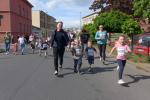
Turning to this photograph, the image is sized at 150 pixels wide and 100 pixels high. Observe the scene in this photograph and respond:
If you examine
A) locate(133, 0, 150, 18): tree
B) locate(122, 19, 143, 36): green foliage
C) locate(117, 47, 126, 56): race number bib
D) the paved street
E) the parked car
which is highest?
locate(133, 0, 150, 18): tree

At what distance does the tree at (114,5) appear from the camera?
2719 inches

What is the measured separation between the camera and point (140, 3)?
4328 centimetres

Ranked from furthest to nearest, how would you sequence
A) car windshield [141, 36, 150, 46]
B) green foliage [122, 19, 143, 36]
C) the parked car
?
1. green foliage [122, 19, 143, 36]
2. car windshield [141, 36, 150, 46]
3. the parked car

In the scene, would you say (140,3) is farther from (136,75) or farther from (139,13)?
(136,75)

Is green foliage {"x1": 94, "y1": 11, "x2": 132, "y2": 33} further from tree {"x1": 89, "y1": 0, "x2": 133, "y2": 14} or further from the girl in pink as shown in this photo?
the girl in pink

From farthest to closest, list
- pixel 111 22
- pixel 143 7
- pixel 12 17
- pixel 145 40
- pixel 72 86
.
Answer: pixel 12 17 < pixel 111 22 < pixel 143 7 < pixel 145 40 < pixel 72 86

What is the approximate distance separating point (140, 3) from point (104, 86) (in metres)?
32.6

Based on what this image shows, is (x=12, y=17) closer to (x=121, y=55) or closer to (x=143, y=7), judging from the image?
(x=143, y=7)

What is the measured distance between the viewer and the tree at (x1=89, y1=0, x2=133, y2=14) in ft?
227

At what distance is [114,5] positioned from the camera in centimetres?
7031

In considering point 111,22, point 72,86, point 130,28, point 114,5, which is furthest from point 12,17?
point 72,86

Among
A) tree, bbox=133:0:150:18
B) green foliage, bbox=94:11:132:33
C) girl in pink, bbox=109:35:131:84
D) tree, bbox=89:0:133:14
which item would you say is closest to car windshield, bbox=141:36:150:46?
girl in pink, bbox=109:35:131:84

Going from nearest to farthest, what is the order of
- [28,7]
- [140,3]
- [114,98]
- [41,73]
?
1. [114,98]
2. [41,73]
3. [140,3]
4. [28,7]

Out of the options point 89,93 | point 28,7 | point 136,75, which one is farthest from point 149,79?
point 28,7
